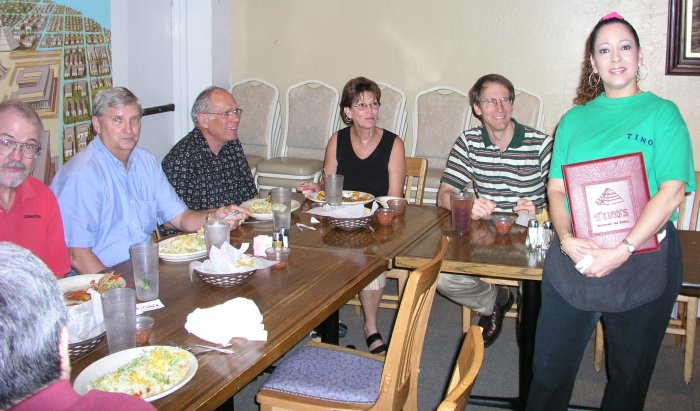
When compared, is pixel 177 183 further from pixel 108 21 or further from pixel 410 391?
pixel 108 21

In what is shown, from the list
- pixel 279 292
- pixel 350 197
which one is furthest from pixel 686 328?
pixel 279 292

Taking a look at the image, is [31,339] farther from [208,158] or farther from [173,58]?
[173,58]

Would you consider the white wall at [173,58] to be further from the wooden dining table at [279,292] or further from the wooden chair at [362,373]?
the wooden chair at [362,373]

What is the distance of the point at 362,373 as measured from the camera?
2.22 m

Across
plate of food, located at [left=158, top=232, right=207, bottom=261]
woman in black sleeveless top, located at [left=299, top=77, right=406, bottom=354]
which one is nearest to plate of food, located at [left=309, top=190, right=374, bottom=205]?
A: woman in black sleeveless top, located at [left=299, top=77, right=406, bottom=354]

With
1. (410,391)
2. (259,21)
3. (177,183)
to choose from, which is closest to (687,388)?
(410,391)

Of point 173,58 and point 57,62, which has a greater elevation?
point 173,58

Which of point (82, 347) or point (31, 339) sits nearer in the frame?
point (31, 339)

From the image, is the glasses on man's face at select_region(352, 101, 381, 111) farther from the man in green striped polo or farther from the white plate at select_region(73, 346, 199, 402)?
the white plate at select_region(73, 346, 199, 402)

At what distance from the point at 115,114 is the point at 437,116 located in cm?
303

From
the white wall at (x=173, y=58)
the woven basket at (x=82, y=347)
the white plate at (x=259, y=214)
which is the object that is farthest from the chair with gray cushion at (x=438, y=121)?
the woven basket at (x=82, y=347)

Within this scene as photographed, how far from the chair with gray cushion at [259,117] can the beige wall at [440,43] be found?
27 centimetres

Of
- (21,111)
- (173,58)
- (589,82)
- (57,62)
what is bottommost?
(21,111)

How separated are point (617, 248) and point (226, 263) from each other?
1.12m
